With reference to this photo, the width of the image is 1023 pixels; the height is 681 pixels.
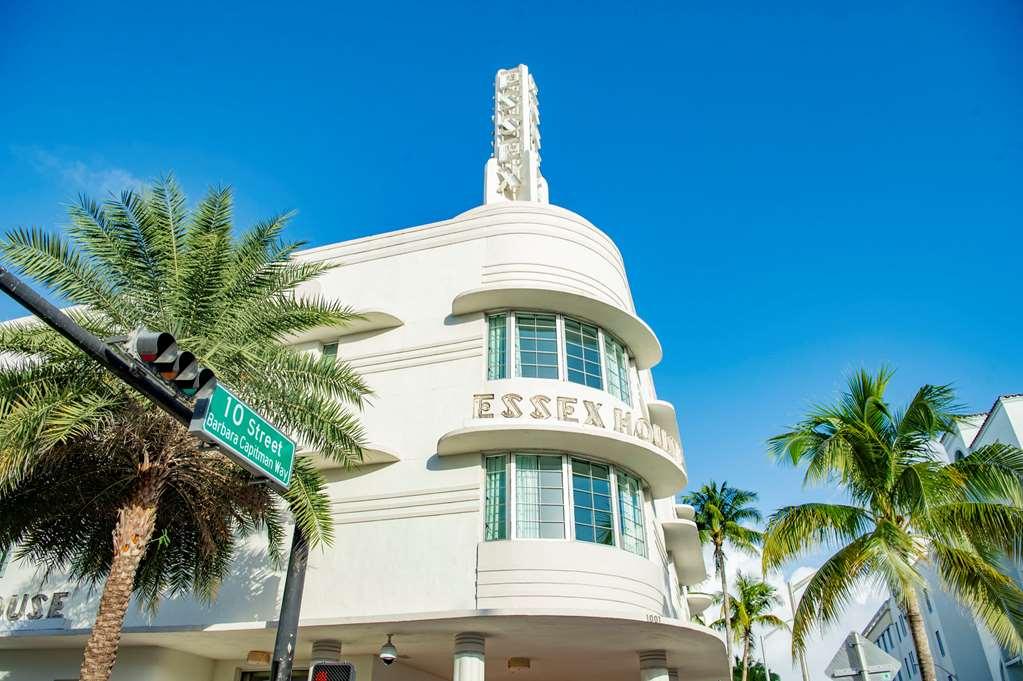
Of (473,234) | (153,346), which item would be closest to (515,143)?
(473,234)

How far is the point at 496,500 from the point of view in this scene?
50.2ft

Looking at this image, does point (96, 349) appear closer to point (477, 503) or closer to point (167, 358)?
point (167, 358)

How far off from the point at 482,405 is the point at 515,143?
14342mm

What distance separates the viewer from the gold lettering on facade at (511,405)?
1570 centimetres

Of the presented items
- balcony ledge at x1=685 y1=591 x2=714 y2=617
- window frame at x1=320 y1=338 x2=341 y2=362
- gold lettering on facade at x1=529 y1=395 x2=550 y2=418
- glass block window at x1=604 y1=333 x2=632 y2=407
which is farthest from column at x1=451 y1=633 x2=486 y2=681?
balcony ledge at x1=685 y1=591 x2=714 y2=617

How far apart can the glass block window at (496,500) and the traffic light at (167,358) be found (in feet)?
31.5

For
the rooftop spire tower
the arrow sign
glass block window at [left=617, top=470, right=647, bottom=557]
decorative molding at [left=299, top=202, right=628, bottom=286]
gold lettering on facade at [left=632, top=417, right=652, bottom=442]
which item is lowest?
the arrow sign

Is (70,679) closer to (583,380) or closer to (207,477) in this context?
(207,477)

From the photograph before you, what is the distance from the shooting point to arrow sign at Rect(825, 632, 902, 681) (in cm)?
1000

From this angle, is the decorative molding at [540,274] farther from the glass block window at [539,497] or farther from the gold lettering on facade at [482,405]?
the glass block window at [539,497]

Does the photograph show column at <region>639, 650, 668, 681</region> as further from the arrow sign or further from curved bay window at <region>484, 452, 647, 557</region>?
the arrow sign

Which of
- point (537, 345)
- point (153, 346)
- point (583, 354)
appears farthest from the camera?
point (583, 354)

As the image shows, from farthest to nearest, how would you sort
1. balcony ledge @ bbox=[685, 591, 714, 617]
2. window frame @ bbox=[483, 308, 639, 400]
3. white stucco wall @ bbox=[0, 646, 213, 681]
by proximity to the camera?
balcony ledge @ bbox=[685, 591, 714, 617], window frame @ bbox=[483, 308, 639, 400], white stucco wall @ bbox=[0, 646, 213, 681]

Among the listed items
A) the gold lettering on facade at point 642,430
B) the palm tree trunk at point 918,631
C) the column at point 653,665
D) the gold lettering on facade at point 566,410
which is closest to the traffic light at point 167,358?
the gold lettering on facade at point 566,410
